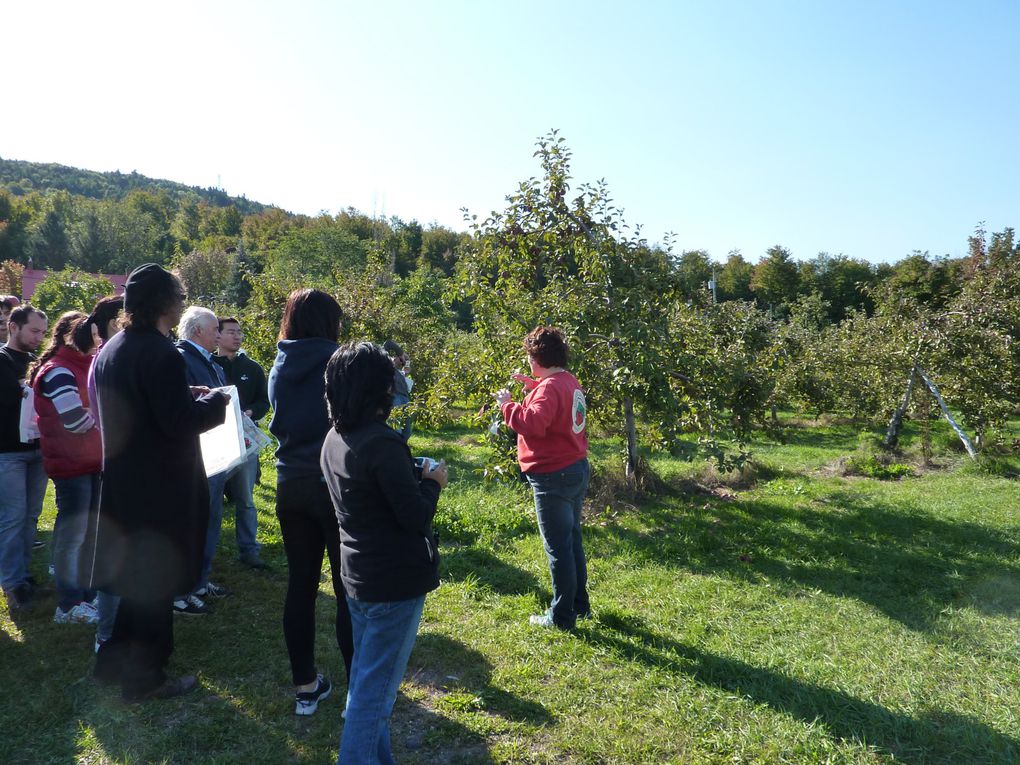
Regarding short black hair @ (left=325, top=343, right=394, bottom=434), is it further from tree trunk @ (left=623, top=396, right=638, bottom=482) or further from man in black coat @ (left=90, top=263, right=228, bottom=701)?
tree trunk @ (left=623, top=396, right=638, bottom=482)

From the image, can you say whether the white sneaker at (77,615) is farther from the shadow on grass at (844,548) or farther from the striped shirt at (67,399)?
the shadow on grass at (844,548)

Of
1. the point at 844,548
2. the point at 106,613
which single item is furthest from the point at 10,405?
the point at 844,548

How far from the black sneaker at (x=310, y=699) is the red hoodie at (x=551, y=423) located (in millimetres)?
1602

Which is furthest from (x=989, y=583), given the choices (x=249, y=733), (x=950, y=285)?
(x=950, y=285)

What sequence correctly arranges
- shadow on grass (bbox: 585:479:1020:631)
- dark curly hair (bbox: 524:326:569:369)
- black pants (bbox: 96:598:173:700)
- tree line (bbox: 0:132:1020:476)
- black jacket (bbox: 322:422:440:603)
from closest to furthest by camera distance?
1. black jacket (bbox: 322:422:440:603)
2. black pants (bbox: 96:598:173:700)
3. dark curly hair (bbox: 524:326:569:369)
4. shadow on grass (bbox: 585:479:1020:631)
5. tree line (bbox: 0:132:1020:476)

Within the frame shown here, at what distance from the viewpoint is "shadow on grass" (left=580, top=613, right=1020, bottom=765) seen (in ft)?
9.12

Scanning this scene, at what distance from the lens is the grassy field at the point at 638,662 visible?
2.82 meters

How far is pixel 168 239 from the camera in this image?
74.3 metres

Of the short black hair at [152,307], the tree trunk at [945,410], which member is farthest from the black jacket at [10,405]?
the tree trunk at [945,410]

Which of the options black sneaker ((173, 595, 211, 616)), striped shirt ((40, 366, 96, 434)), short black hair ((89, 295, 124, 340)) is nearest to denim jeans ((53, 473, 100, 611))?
striped shirt ((40, 366, 96, 434))

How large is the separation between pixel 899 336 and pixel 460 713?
10617 millimetres

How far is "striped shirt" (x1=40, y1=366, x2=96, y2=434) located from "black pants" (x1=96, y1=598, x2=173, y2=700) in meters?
1.25

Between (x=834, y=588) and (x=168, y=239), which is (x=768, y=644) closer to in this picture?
(x=834, y=588)

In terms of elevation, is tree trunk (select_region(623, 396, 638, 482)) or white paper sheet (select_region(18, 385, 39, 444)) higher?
white paper sheet (select_region(18, 385, 39, 444))
